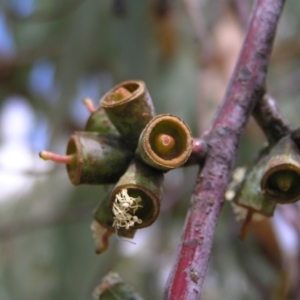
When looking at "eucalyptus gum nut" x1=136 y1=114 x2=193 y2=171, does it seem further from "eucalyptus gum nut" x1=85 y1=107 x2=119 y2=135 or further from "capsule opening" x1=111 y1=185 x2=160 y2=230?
"eucalyptus gum nut" x1=85 y1=107 x2=119 y2=135

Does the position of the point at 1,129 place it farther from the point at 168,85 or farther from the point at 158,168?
the point at 158,168

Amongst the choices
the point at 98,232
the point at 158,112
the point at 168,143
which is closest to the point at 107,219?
the point at 98,232

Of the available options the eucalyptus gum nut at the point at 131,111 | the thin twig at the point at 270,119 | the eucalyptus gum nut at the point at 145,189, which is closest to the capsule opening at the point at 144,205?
the eucalyptus gum nut at the point at 145,189

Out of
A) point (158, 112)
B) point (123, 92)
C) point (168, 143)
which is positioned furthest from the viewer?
point (158, 112)

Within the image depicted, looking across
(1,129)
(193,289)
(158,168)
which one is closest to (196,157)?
(158,168)

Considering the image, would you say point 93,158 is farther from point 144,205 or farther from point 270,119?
point 270,119

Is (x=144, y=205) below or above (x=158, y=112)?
above

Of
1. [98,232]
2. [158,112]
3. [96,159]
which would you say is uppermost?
[96,159]
